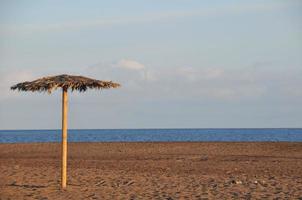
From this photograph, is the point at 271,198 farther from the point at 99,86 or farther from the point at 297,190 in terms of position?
the point at 99,86

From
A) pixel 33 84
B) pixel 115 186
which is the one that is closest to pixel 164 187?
pixel 115 186

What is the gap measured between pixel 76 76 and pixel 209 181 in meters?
5.10

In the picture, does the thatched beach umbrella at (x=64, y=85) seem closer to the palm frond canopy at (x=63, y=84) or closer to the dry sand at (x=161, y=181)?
the palm frond canopy at (x=63, y=84)

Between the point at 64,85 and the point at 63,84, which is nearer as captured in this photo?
the point at 63,84

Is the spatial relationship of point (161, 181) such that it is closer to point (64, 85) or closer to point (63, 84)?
point (64, 85)

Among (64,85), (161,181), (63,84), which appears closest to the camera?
(63,84)

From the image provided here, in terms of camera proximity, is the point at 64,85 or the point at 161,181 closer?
the point at 64,85

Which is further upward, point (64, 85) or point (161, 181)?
point (64, 85)

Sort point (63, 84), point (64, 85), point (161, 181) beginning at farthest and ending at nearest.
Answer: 1. point (161, 181)
2. point (64, 85)
3. point (63, 84)

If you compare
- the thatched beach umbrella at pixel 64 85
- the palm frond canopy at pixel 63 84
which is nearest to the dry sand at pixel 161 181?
the thatched beach umbrella at pixel 64 85

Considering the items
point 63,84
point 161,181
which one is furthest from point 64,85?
point 161,181

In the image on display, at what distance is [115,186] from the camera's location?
16.4m

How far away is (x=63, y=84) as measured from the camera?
14492 mm

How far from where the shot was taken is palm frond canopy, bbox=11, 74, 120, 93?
570 inches
